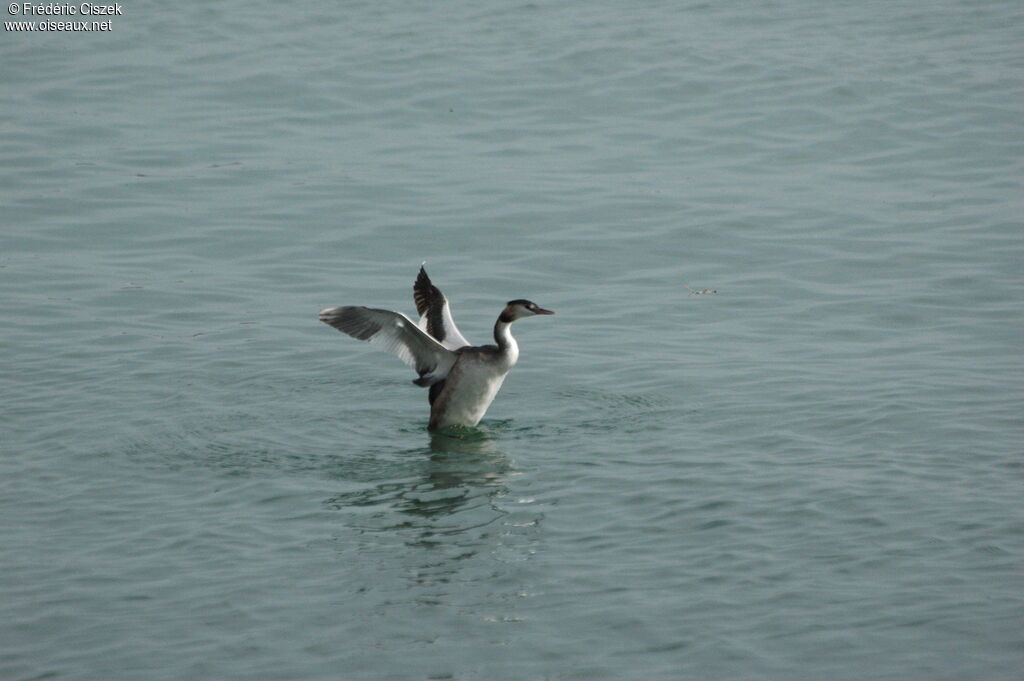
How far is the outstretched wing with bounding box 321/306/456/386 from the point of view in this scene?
12.4 meters

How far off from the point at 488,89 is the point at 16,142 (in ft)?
26.0

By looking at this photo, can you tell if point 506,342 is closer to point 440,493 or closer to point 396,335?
point 396,335

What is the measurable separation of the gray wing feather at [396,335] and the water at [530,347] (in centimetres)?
58

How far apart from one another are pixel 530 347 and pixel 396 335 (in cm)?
299

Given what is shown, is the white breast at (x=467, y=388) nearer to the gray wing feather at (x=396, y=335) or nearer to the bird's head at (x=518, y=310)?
the gray wing feather at (x=396, y=335)

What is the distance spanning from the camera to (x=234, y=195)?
20.6m

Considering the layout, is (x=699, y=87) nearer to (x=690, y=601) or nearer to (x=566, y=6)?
(x=566, y=6)

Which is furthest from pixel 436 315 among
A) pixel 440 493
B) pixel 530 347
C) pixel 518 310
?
pixel 440 493

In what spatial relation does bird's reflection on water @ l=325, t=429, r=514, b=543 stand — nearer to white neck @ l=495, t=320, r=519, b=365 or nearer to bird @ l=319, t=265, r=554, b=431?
bird @ l=319, t=265, r=554, b=431

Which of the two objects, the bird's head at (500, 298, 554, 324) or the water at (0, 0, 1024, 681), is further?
the bird's head at (500, 298, 554, 324)

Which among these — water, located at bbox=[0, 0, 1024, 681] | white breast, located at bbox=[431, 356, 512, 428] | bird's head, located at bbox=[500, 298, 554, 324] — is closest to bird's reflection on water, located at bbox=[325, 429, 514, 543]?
water, located at bbox=[0, 0, 1024, 681]

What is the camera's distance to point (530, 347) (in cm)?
1552


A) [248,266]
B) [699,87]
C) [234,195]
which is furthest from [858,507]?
[699,87]

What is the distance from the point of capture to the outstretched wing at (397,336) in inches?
487
